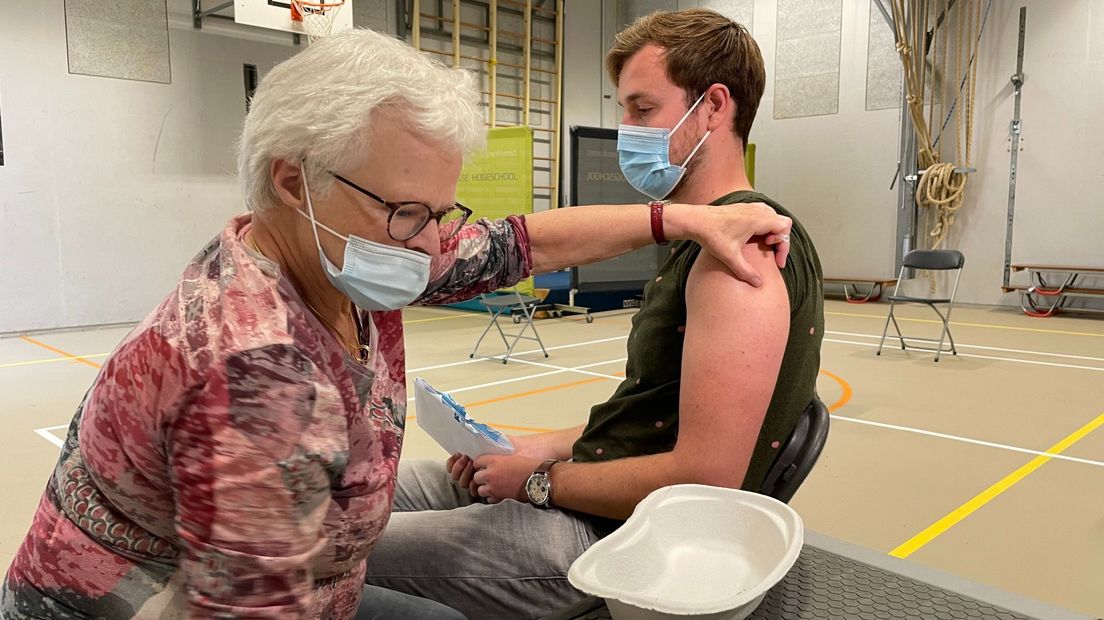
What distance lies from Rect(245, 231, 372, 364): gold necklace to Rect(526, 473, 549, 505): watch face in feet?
1.46

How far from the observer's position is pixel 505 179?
8008 millimetres

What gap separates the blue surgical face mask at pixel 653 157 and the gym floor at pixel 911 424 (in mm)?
1427

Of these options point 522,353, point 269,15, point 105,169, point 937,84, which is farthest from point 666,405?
point 937,84

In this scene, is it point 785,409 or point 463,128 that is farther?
point 785,409

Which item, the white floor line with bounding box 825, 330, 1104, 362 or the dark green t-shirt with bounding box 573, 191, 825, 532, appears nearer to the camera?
the dark green t-shirt with bounding box 573, 191, 825, 532

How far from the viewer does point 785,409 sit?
1353 millimetres

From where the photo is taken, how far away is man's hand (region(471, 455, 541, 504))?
145cm

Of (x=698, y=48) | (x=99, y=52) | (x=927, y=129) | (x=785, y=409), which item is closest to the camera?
(x=785, y=409)

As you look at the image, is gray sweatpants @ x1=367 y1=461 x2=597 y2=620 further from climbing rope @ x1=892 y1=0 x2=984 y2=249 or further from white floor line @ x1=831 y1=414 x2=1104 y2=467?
climbing rope @ x1=892 y1=0 x2=984 y2=249

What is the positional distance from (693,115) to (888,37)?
8.84m

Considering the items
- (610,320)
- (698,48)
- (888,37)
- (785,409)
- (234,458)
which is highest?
(888,37)

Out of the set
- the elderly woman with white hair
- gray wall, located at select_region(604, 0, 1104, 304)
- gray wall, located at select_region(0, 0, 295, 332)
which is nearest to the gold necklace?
the elderly woman with white hair

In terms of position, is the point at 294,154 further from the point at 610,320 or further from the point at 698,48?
the point at 610,320

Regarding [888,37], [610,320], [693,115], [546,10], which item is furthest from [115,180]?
[888,37]
